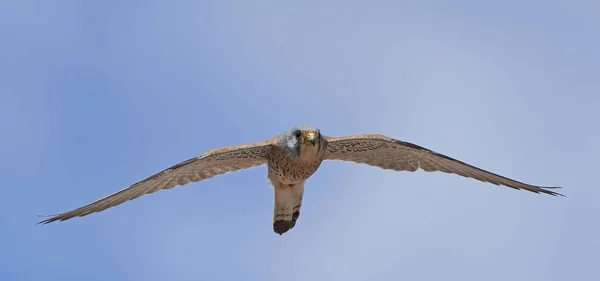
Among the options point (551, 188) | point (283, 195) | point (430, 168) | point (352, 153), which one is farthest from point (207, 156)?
point (551, 188)

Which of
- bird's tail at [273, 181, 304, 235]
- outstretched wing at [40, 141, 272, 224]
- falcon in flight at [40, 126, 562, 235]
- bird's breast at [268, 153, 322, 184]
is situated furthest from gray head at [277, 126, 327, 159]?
bird's tail at [273, 181, 304, 235]

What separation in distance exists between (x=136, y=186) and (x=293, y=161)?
2589 mm

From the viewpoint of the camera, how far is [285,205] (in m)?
16.5

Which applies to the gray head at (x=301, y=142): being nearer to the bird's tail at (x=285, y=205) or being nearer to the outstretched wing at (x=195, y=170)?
the outstretched wing at (x=195, y=170)

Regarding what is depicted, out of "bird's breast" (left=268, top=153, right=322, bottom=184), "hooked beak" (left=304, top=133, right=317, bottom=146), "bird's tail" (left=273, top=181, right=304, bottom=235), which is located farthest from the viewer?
"bird's tail" (left=273, top=181, right=304, bottom=235)

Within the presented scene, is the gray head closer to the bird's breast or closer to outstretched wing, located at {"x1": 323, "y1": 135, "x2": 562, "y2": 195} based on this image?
the bird's breast

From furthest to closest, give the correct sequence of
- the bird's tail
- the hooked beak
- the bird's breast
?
the bird's tail < the bird's breast < the hooked beak

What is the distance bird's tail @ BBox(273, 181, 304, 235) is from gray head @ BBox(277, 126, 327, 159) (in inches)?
39.1

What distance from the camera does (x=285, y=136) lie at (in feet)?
51.6

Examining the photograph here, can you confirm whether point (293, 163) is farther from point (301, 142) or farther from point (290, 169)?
point (301, 142)

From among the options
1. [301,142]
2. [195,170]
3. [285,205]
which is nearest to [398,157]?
[285,205]

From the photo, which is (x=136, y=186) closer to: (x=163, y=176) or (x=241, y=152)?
(x=163, y=176)

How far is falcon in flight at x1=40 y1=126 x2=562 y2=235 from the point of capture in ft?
51.0

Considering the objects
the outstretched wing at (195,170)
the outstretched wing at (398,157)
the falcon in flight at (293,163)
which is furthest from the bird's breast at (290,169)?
the outstretched wing at (398,157)
